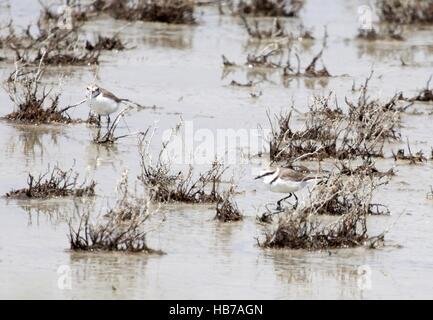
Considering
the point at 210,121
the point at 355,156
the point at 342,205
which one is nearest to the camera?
the point at 342,205

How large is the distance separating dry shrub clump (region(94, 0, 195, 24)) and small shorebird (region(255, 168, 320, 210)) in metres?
9.30

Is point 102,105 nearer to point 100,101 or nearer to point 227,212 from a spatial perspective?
point 100,101

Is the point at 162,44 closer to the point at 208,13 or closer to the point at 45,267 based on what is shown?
the point at 208,13

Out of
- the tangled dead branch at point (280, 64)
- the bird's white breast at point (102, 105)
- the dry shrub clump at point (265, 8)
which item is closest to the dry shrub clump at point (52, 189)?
the bird's white breast at point (102, 105)

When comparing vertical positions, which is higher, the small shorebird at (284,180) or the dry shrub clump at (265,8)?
the dry shrub clump at (265,8)

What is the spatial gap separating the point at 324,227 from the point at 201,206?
4.14ft

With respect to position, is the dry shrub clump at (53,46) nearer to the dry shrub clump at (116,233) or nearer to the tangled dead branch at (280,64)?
the tangled dead branch at (280,64)

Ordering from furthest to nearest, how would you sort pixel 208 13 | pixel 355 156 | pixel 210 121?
pixel 208 13 → pixel 210 121 → pixel 355 156

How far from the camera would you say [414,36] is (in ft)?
61.7

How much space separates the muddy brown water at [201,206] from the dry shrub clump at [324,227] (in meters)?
0.08

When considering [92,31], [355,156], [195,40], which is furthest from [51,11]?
[355,156]

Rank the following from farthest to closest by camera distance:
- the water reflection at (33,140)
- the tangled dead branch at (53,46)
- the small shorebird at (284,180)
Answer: the tangled dead branch at (53,46)
the water reflection at (33,140)
the small shorebird at (284,180)

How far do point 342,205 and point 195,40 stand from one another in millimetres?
8690

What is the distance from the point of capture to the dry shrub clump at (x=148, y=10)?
18250mm
